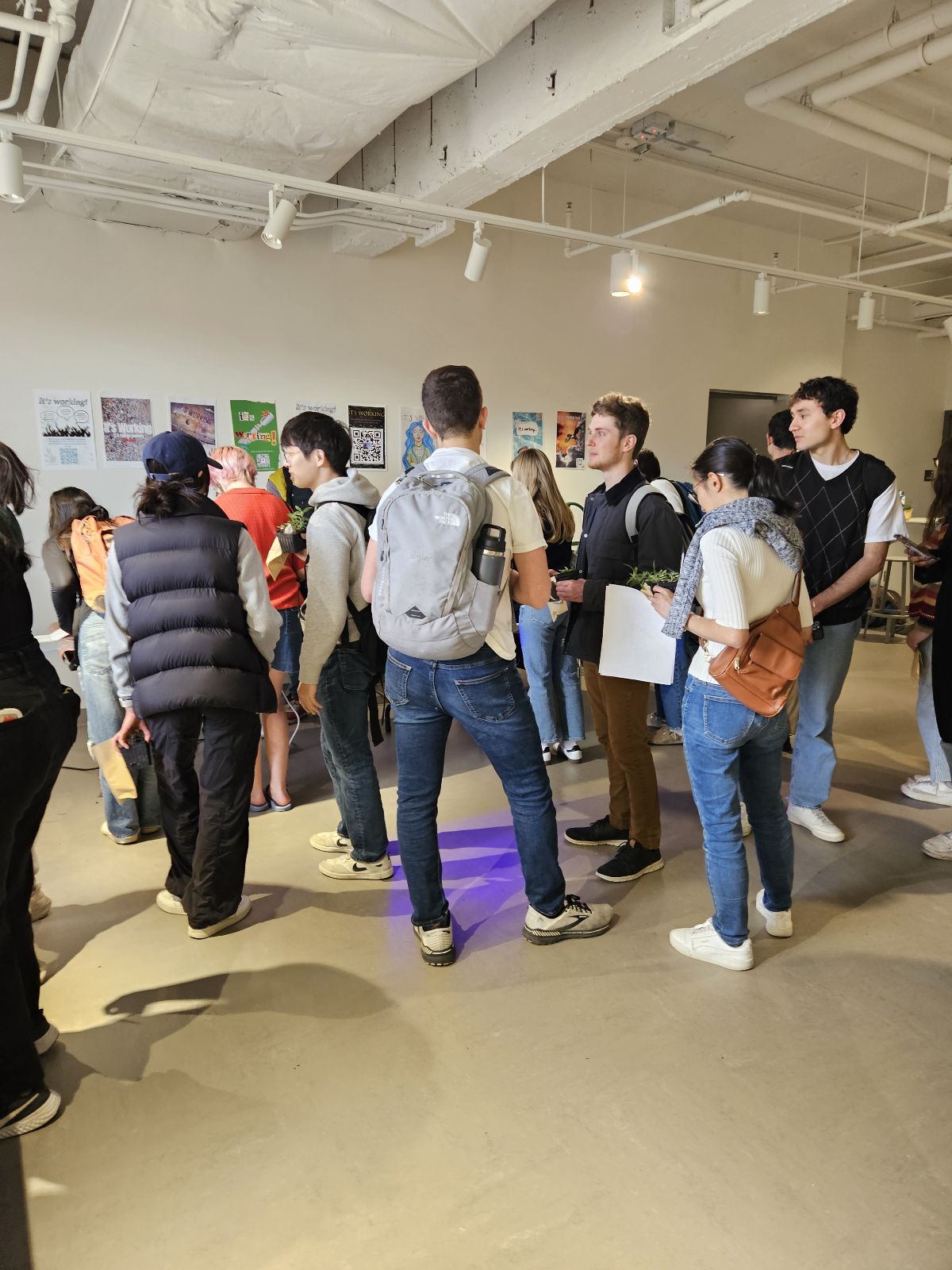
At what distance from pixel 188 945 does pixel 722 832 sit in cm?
173

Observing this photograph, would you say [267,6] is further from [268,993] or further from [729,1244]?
[729,1244]

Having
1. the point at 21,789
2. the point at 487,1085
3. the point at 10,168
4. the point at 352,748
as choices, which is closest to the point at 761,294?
the point at 10,168

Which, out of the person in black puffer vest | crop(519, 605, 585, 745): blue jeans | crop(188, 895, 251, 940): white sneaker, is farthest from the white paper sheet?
crop(188, 895, 251, 940): white sneaker

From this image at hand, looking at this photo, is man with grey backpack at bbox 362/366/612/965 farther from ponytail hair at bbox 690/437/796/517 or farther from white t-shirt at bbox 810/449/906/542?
white t-shirt at bbox 810/449/906/542

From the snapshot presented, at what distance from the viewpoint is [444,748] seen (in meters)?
2.33

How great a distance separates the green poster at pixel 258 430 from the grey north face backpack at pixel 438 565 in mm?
3900

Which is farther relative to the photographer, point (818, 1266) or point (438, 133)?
point (438, 133)

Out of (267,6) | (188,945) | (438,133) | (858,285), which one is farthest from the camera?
(858,285)

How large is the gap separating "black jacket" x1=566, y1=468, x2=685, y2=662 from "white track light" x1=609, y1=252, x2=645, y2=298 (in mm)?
3025

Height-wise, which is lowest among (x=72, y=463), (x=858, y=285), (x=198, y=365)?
(x=72, y=463)

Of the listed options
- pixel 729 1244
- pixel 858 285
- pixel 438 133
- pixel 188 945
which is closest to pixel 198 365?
pixel 438 133

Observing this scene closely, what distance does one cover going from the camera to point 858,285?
20.4 ft

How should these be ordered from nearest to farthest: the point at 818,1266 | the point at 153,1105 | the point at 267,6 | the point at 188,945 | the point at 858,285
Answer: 1. the point at 818,1266
2. the point at 153,1105
3. the point at 188,945
4. the point at 267,6
5. the point at 858,285

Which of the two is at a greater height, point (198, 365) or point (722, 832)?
point (198, 365)
